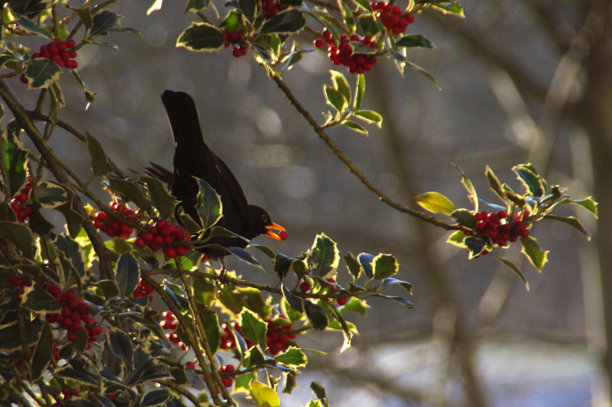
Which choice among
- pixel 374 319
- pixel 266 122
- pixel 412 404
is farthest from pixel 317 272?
pixel 374 319

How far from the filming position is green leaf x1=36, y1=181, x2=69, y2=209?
1012 mm

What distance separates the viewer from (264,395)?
1161 millimetres

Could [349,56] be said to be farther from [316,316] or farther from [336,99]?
[316,316]

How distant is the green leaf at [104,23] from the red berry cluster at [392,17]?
17.3 inches

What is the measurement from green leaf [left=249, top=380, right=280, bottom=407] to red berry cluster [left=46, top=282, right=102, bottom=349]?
33cm

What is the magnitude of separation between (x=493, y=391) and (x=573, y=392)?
1042mm

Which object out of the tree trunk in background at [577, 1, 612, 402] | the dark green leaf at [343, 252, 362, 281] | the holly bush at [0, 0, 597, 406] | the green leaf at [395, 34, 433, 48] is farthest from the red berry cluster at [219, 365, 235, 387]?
the tree trunk in background at [577, 1, 612, 402]

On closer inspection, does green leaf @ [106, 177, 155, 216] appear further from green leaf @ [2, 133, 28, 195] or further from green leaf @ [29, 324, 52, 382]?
green leaf @ [29, 324, 52, 382]

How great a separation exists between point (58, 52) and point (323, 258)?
51cm

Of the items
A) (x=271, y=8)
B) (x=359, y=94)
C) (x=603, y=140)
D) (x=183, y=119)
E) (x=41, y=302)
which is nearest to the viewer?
(x=41, y=302)

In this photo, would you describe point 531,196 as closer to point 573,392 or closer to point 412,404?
point 412,404

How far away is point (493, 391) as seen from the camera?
265 inches

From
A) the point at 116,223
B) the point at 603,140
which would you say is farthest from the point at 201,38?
the point at 603,140

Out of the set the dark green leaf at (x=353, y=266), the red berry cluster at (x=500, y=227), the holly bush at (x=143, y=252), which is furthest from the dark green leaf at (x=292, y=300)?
the red berry cluster at (x=500, y=227)
